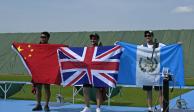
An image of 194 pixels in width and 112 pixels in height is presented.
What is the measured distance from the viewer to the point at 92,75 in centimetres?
870

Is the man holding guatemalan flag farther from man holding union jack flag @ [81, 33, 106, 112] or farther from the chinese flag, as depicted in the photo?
the chinese flag

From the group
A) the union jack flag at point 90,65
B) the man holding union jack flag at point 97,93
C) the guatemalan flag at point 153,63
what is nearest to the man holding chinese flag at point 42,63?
the union jack flag at point 90,65

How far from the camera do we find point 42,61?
932 cm

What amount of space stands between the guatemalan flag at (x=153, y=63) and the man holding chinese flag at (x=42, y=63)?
151 centimetres

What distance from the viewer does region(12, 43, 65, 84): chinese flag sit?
9109 mm

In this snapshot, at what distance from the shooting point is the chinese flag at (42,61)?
9.11 m

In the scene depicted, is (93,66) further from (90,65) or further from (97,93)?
(97,93)

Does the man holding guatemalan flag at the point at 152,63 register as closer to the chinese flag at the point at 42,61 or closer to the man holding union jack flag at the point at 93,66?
the man holding union jack flag at the point at 93,66

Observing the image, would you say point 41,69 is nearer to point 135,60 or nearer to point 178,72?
point 135,60

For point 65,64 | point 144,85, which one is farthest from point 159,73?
point 65,64

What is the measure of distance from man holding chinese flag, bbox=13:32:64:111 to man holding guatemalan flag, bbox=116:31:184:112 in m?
1.53

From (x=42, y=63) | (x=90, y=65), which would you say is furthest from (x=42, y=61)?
(x=90, y=65)

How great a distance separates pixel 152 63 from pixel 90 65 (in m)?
1.32

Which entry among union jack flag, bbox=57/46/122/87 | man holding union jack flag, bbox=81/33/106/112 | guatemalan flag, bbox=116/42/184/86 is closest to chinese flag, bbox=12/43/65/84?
union jack flag, bbox=57/46/122/87
